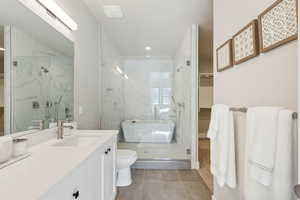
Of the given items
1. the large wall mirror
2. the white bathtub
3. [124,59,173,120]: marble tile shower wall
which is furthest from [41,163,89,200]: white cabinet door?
[124,59,173,120]: marble tile shower wall

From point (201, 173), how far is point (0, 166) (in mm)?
2661

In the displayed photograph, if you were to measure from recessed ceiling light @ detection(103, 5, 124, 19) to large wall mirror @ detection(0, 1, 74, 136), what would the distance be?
844mm

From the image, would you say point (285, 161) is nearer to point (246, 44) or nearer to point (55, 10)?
point (246, 44)

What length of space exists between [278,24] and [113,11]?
217 cm

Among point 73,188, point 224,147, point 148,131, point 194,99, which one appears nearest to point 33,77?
point 73,188

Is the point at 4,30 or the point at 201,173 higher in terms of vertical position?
the point at 4,30

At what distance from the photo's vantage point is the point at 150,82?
489 centimetres

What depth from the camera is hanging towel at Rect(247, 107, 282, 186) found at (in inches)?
34.5

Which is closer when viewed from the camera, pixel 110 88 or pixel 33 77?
pixel 33 77

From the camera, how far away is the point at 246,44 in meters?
1.29

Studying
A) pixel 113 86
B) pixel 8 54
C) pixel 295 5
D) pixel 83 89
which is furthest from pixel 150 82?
pixel 295 5

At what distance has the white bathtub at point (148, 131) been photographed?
429cm

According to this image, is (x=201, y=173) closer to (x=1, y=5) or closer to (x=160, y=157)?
(x=160, y=157)

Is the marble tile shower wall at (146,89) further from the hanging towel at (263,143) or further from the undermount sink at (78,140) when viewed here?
the hanging towel at (263,143)
